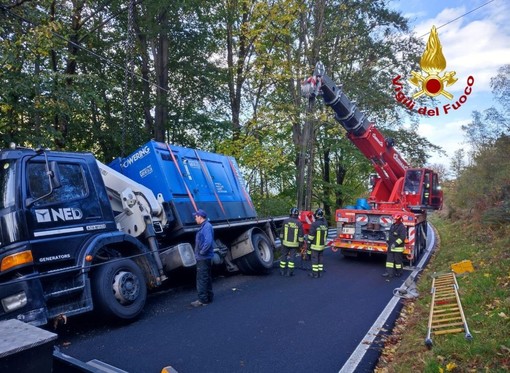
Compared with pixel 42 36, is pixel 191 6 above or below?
above

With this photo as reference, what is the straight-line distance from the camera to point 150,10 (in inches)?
508

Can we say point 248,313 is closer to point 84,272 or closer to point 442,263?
point 84,272

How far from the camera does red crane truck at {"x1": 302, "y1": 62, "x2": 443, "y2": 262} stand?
33.8ft

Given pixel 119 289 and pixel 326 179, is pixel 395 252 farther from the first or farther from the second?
pixel 326 179

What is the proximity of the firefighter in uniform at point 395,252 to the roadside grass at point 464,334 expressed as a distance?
955mm

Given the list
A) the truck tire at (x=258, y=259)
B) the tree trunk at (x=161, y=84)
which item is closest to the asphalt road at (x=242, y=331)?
the truck tire at (x=258, y=259)

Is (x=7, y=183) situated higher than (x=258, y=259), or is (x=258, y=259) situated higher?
(x=7, y=183)

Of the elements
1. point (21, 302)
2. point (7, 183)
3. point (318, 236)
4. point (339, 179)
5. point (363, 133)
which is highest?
point (363, 133)

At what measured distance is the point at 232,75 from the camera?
1714 cm

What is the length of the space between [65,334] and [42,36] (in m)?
5.92

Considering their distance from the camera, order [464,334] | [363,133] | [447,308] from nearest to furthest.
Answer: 1. [464,334]
2. [447,308]
3. [363,133]

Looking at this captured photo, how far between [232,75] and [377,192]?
8.45m

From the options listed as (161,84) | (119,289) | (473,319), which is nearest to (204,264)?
(119,289)

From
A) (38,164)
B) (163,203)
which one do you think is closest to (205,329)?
(163,203)
